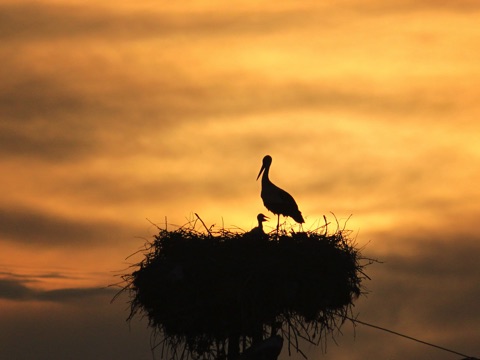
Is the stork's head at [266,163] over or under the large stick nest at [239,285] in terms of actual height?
over

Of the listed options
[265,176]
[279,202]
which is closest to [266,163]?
[265,176]

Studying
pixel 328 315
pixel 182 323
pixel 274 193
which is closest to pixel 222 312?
pixel 182 323

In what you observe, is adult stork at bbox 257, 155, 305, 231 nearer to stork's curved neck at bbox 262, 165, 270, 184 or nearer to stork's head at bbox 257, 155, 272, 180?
stork's curved neck at bbox 262, 165, 270, 184

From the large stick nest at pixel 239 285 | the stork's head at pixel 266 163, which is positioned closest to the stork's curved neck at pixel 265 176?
the stork's head at pixel 266 163

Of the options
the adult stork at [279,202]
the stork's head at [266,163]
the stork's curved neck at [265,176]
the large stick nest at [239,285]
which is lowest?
the large stick nest at [239,285]

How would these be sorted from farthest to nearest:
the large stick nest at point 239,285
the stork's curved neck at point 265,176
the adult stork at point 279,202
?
1. the stork's curved neck at point 265,176
2. the adult stork at point 279,202
3. the large stick nest at point 239,285

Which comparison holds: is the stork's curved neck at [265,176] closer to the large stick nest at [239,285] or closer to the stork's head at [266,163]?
the stork's head at [266,163]

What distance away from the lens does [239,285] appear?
456 inches

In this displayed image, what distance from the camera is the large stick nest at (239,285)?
11625 millimetres

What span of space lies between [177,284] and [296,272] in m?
1.72

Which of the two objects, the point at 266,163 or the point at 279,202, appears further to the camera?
the point at 266,163

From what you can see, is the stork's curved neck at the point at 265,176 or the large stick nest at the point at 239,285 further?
the stork's curved neck at the point at 265,176

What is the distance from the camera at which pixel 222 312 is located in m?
11.8

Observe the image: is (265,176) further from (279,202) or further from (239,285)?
(239,285)
